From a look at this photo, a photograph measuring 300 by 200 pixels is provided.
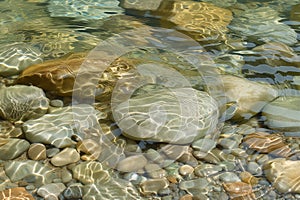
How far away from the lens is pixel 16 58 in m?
4.82

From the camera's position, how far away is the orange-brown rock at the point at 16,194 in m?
3.01

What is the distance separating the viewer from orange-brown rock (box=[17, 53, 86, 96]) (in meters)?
4.26

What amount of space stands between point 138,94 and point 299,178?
182 centimetres

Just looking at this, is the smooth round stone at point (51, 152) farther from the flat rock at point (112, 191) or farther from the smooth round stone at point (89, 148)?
the flat rock at point (112, 191)

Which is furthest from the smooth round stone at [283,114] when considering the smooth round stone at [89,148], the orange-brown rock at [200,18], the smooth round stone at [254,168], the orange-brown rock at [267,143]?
the orange-brown rock at [200,18]

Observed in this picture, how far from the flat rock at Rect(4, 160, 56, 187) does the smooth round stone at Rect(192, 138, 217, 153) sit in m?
1.30

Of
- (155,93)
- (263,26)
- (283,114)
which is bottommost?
(283,114)

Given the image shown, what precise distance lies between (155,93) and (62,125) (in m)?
1.00

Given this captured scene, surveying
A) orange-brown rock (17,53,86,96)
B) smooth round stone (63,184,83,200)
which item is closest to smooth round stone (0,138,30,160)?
smooth round stone (63,184,83,200)

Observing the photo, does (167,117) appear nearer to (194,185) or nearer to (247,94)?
(194,185)

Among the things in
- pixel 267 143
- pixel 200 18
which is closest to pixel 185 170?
pixel 267 143

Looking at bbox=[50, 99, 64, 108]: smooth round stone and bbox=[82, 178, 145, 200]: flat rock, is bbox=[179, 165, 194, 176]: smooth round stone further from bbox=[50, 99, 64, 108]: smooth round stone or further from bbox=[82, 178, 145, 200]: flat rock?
bbox=[50, 99, 64, 108]: smooth round stone

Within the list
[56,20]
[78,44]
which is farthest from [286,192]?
[56,20]

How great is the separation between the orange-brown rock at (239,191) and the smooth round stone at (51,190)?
4.36 ft
